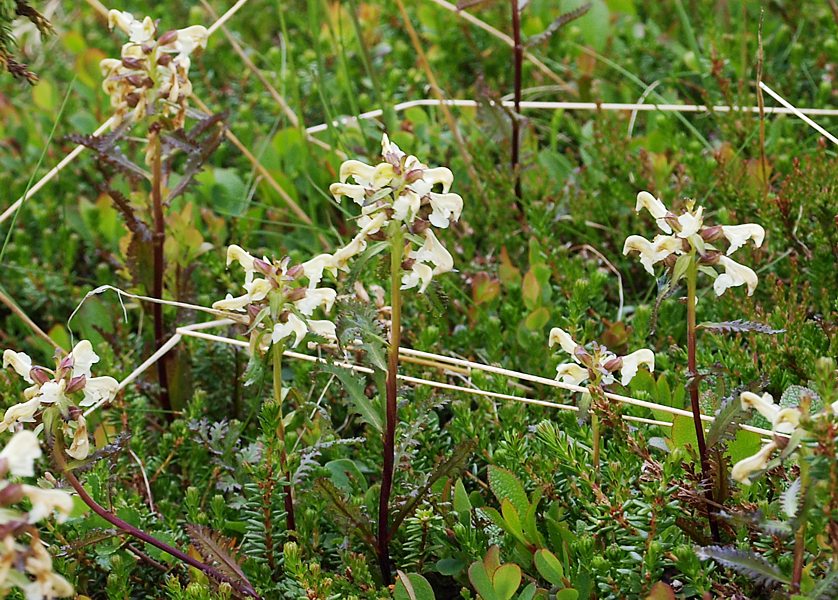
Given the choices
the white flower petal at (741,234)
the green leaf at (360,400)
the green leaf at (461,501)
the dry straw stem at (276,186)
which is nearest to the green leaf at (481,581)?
the green leaf at (461,501)

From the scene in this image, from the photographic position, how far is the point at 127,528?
6.38ft

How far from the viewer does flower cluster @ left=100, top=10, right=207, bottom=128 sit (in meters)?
2.46

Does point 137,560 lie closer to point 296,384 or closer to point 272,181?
point 296,384

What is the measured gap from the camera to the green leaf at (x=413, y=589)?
1891 mm

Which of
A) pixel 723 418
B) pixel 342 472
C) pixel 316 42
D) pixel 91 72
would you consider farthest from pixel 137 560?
pixel 91 72

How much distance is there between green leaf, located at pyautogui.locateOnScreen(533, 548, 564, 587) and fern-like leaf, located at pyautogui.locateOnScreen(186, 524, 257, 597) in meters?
0.57

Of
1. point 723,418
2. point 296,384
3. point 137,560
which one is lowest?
point 137,560

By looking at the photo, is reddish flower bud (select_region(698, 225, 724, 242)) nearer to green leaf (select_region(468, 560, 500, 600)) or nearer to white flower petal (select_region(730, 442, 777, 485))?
white flower petal (select_region(730, 442, 777, 485))

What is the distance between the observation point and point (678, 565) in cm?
179

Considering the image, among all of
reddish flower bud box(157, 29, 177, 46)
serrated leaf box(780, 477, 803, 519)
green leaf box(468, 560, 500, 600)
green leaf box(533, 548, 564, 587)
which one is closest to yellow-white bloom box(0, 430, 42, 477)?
green leaf box(468, 560, 500, 600)

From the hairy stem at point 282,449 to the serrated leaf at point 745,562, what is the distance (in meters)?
0.84

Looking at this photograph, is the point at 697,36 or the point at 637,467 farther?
the point at 697,36

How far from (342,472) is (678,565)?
85cm

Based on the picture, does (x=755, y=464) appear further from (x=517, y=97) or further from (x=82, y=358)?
(x=517, y=97)
